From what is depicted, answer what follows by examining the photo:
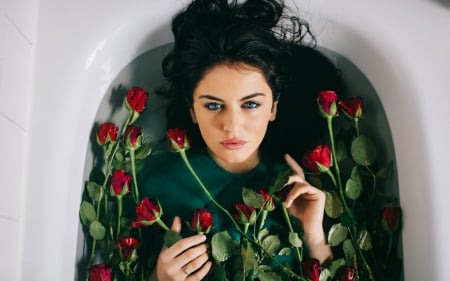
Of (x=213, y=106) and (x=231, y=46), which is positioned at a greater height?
(x=231, y=46)

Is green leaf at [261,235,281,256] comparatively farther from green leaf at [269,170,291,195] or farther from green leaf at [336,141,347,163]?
green leaf at [336,141,347,163]

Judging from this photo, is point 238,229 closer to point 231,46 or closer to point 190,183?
point 190,183

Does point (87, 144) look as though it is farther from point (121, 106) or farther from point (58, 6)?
point (58, 6)

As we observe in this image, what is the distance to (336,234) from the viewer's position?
1.14 metres

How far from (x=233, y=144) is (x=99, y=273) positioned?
0.35 m

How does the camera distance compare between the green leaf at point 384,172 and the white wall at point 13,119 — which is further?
the green leaf at point 384,172

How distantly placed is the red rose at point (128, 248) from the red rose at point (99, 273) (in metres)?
0.04

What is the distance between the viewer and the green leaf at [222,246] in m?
1.10

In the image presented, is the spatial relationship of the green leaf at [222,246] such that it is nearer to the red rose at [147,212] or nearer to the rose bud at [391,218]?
the red rose at [147,212]

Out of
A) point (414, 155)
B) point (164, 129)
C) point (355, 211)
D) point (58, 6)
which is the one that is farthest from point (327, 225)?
point (58, 6)

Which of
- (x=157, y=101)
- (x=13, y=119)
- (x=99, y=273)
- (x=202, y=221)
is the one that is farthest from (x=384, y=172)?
(x=13, y=119)

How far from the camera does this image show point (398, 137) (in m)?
1.15

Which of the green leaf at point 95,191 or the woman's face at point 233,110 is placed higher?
the woman's face at point 233,110

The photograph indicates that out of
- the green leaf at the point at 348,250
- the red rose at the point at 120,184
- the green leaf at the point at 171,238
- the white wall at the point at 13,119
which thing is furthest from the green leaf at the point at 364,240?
the white wall at the point at 13,119
